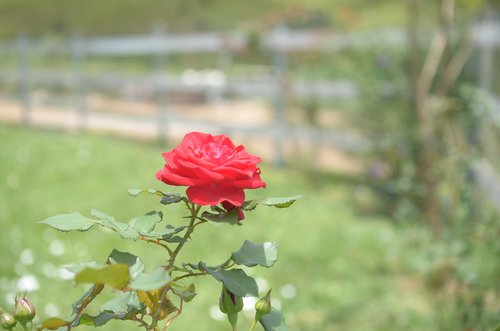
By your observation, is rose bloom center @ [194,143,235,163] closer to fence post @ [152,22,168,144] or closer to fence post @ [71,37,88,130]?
fence post @ [152,22,168,144]

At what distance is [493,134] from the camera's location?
4.21 meters

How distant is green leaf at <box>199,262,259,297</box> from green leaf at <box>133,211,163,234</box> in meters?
0.07

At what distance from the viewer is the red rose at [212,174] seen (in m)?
0.86

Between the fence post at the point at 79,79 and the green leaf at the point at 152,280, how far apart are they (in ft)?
34.5

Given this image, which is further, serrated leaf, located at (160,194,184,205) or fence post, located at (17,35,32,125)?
fence post, located at (17,35,32,125)

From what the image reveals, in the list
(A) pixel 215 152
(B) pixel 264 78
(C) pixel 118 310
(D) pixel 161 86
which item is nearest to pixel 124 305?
(C) pixel 118 310

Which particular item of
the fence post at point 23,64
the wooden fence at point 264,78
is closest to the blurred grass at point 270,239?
the wooden fence at point 264,78

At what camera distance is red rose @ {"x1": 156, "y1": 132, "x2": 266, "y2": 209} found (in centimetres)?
86

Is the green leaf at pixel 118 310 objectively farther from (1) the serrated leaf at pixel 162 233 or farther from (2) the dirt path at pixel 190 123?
(2) the dirt path at pixel 190 123

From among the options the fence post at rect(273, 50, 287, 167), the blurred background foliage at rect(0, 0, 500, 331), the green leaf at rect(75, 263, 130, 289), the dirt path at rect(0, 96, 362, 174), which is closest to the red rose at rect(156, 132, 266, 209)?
the green leaf at rect(75, 263, 130, 289)

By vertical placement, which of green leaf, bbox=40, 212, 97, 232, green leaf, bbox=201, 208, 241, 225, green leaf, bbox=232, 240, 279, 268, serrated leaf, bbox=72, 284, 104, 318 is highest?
green leaf, bbox=201, 208, 241, 225

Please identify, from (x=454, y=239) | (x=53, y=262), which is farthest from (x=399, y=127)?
(x=53, y=262)

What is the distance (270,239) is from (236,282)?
403 centimetres

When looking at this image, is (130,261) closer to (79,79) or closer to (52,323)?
(52,323)
